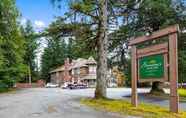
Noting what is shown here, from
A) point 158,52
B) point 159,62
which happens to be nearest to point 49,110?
point 159,62

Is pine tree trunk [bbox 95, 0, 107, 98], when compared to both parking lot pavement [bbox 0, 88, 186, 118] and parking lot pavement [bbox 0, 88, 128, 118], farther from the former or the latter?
parking lot pavement [bbox 0, 88, 128, 118]

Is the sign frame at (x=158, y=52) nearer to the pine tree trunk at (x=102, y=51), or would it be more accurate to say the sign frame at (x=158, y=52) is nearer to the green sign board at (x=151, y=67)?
the green sign board at (x=151, y=67)

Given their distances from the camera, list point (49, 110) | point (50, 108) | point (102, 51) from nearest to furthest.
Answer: point (49, 110) → point (50, 108) → point (102, 51)

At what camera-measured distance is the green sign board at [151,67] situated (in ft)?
48.9

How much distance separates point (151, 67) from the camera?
15.6 metres

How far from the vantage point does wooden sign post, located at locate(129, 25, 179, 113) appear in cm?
1379

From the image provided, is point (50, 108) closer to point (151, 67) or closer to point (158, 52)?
point (151, 67)

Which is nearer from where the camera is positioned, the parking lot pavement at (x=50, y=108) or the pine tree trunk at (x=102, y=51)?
the parking lot pavement at (x=50, y=108)

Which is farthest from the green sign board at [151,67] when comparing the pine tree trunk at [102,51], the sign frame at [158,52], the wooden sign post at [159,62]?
the pine tree trunk at [102,51]

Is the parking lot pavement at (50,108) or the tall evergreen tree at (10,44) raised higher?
the tall evergreen tree at (10,44)

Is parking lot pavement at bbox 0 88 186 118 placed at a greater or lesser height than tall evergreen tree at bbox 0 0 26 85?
lesser

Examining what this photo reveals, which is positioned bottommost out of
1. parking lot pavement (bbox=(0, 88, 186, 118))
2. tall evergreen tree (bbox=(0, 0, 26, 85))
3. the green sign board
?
parking lot pavement (bbox=(0, 88, 186, 118))

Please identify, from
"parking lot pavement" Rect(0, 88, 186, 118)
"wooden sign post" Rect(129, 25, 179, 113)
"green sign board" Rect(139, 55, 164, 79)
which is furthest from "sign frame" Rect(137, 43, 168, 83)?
"parking lot pavement" Rect(0, 88, 186, 118)

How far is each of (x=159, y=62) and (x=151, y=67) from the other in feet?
2.23
